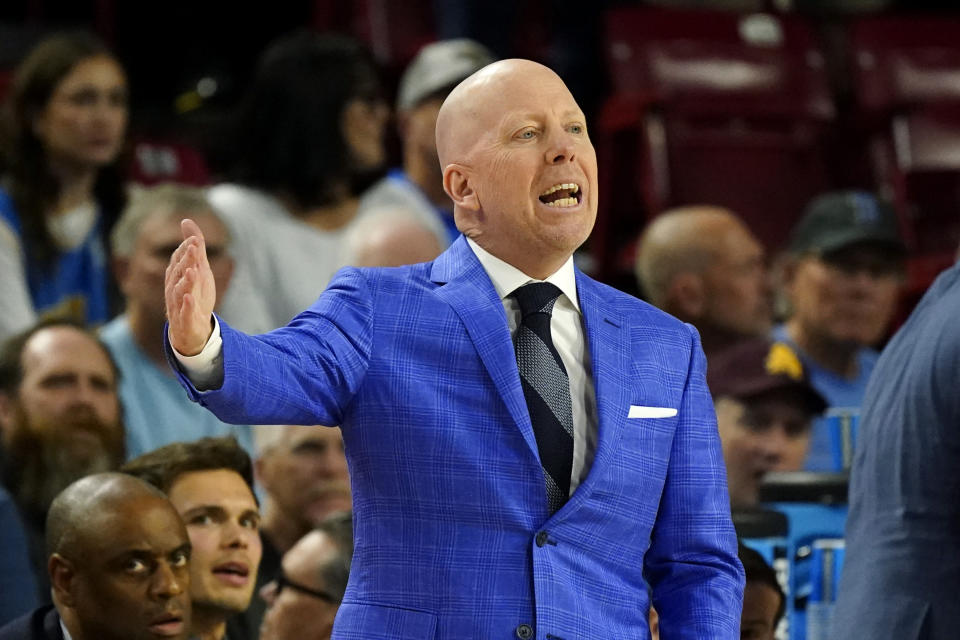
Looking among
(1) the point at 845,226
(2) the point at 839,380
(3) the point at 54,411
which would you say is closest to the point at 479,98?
(3) the point at 54,411

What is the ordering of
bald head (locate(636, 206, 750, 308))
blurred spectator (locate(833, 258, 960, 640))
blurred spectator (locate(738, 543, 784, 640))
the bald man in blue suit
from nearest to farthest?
the bald man in blue suit < blurred spectator (locate(833, 258, 960, 640)) < blurred spectator (locate(738, 543, 784, 640)) < bald head (locate(636, 206, 750, 308))

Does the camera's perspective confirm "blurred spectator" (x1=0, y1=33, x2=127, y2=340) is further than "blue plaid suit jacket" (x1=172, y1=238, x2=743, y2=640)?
Yes

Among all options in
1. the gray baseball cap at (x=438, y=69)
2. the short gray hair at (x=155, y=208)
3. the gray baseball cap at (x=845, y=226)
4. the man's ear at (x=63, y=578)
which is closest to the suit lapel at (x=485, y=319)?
the man's ear at (x=63, y=578)

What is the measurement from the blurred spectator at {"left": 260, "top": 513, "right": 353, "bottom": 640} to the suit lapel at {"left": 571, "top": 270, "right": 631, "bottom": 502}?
3.22 ft

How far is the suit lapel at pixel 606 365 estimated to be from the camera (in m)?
1.88

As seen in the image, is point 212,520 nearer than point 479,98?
No

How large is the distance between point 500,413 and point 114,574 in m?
0.85

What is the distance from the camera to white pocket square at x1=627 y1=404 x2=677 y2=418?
6.31 ft

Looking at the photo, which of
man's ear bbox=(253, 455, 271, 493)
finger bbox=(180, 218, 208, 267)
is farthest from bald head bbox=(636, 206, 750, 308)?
finger bbox=(180, 218, 208, 267)

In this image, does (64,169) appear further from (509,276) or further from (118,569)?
(509,276)

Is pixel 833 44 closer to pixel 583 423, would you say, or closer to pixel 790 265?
pixel 790 265

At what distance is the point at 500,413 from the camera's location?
186cm

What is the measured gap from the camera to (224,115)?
5355 millimetres

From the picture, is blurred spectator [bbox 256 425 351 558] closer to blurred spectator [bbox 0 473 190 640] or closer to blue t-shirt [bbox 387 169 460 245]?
blurred spectator [bbox 0 473 190 640]
